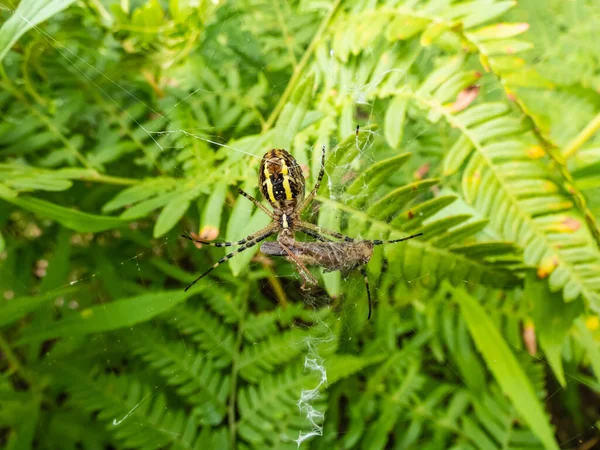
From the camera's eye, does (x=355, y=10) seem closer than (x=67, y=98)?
Yes

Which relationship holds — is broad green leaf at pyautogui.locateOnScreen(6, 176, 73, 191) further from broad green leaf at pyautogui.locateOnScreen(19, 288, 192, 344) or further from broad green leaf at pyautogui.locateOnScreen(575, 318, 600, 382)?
broad green leaf at pyautogui.locateOnScreen(575, 318, 600, 382)

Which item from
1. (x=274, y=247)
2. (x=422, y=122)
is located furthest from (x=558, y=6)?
(x=274, y=247)

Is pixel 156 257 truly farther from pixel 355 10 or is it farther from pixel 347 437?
pixel 355 10

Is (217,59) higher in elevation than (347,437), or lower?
higher

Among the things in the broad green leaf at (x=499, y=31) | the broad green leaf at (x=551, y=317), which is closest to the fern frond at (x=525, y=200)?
the broad green leaf at (x=551, y=317)

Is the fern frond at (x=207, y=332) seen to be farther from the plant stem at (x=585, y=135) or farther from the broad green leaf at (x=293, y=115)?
the plant stem at (x=585, y=135)

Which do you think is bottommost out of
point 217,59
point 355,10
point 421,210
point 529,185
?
point 421,210

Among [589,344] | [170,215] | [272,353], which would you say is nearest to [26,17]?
[170,215]

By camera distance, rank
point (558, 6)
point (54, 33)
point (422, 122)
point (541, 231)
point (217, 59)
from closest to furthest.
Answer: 1. point (541, 231)
2. point (54, 33)
3. point (217, 59)
4. point (422, 122)
5. point (558, 6)
